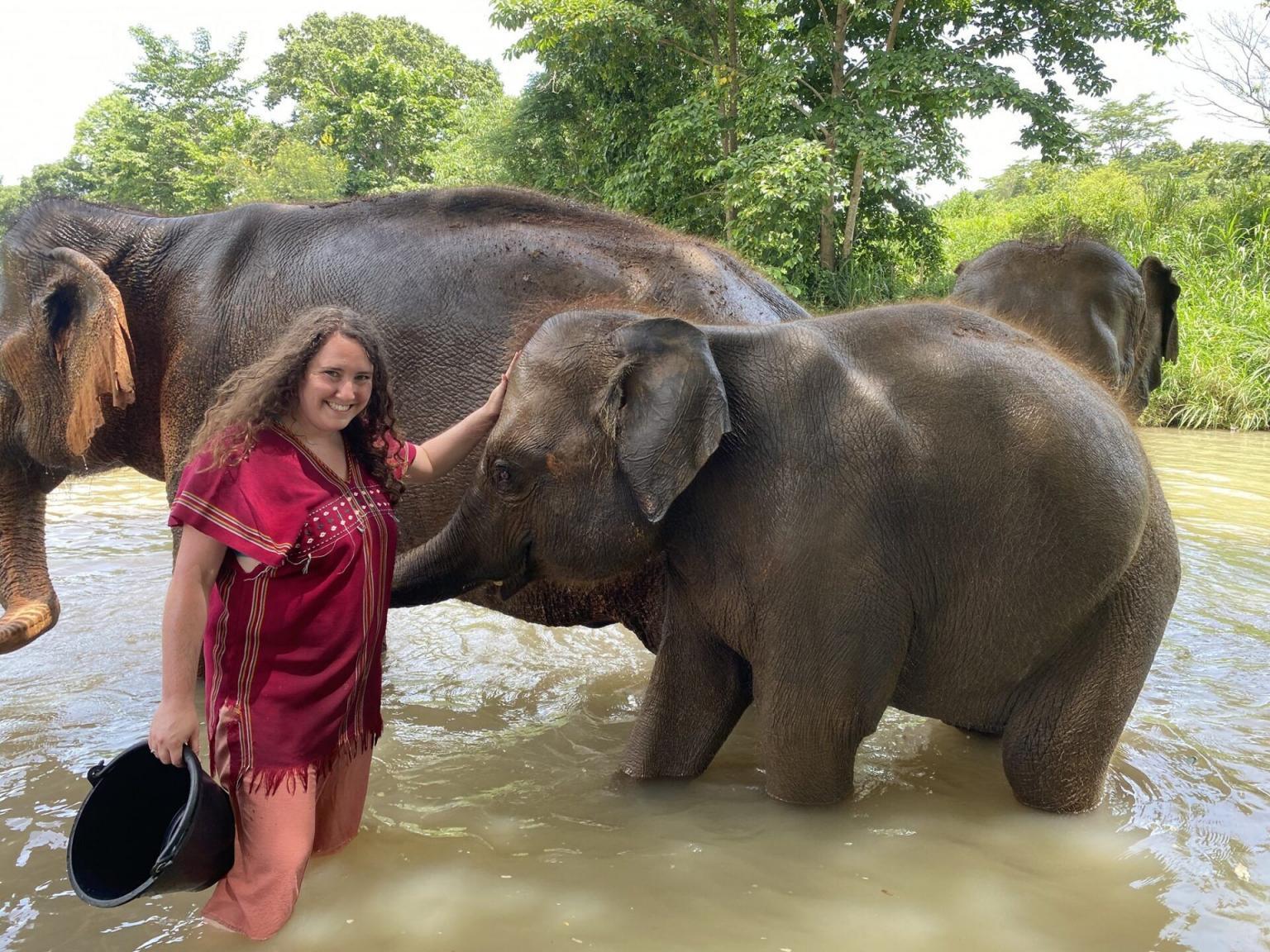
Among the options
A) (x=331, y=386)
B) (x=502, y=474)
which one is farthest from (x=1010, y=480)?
(x=331, y=386)

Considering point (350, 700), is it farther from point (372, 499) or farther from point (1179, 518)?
point (1179, 518)

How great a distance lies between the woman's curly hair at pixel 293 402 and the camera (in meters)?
1.94

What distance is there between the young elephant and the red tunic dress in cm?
58

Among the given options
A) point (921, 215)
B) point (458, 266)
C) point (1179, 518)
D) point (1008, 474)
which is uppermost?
point (921, 215)

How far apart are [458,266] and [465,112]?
2327 cm

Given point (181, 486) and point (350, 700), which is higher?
point (181, 486)

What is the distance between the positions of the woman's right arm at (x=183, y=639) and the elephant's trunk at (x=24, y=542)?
173cm

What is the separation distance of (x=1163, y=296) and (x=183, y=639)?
5.97m

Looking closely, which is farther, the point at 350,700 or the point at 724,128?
the point at 724,128

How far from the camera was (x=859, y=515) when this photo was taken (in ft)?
7.69

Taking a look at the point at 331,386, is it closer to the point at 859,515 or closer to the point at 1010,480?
the point at 859,515

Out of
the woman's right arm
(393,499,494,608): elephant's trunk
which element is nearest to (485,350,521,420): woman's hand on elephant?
(393,499,494,608): elephant's trunk

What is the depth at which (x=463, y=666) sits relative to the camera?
4215 millimetres

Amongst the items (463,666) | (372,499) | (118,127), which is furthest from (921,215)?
(118,127)
